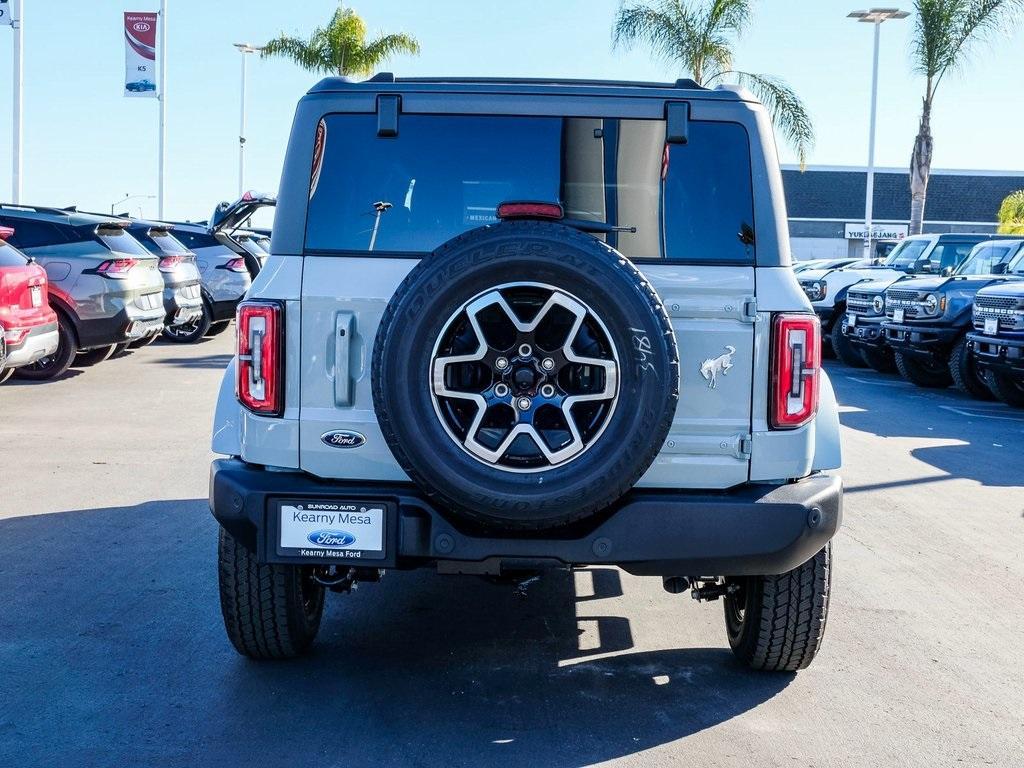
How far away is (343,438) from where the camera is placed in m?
3.97

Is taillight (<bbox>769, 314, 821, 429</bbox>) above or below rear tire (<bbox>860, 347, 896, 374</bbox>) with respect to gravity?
above

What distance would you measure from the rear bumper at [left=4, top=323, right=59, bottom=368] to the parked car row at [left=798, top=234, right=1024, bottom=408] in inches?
367

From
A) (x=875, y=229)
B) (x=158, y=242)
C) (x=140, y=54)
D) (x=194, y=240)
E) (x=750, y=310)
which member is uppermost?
(x=140, y=54)

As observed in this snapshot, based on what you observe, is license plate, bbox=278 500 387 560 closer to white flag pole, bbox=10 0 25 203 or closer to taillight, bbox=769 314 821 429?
taillight, bbox=769 314 821 429

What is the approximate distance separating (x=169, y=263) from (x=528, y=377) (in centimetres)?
1354

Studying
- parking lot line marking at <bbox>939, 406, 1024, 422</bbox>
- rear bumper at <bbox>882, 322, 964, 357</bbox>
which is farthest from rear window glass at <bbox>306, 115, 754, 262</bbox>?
rear bumper at <bbox>882, 322, 964, 357</bbox>

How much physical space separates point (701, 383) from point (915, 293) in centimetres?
1141

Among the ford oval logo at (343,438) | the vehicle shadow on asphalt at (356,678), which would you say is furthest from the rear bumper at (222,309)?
the ford oval logo at (343,438)

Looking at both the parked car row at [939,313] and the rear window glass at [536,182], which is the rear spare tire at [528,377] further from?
the parked car row at [939,313]

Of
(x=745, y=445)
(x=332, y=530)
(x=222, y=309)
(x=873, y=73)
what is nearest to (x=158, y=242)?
(x=222, y=309)

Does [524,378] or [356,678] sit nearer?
[524,378]

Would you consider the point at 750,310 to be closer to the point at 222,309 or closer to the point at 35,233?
the point at 35,233

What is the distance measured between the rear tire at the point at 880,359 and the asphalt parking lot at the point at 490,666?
9.99 m

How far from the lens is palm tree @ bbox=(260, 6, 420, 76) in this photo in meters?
32.5
